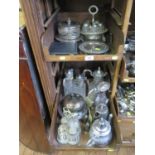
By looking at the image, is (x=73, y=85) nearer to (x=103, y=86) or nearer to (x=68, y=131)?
(x=103, y=86)

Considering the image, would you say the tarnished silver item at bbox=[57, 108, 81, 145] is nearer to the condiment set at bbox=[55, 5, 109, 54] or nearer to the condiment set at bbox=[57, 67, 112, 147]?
the condiment set at bbox=[57, 67, 112, 147]

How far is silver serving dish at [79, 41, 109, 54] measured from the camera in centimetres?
135

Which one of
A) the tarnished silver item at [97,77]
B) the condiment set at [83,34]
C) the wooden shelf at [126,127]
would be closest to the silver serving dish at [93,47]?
the condiment set at [83,34]

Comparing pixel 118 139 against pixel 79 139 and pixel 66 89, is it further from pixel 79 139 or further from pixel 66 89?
pixel 66 89

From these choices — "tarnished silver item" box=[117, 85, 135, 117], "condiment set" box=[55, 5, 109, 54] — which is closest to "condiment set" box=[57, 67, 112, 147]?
"tarnished silver item" box=[117, 85, 135, 117]

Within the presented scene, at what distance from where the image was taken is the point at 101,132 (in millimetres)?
1477

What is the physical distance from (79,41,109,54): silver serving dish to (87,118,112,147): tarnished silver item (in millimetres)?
470

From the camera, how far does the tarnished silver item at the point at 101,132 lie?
1480mm

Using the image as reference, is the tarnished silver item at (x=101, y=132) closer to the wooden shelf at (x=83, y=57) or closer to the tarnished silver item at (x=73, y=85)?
the tarnished silver item at (x=73, y=85)

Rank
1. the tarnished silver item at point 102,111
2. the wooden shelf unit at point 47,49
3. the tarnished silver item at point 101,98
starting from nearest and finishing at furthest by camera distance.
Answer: the wooden shelf unit at point 47,49
the tarnished silver item at point 102,111
the tarnished silver item at point 101,98

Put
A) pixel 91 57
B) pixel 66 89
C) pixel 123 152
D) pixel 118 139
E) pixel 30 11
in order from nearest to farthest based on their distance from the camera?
pixel 30 11 → pixel 91 57 → pixel 118 139 → pixel 123 152 → pixel 66 89

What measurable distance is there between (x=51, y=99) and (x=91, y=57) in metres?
0.48
